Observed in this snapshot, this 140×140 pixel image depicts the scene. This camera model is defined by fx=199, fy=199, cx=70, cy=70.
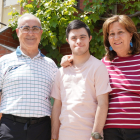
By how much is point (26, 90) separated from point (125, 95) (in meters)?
0.97

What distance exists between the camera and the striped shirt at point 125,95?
1.75 m

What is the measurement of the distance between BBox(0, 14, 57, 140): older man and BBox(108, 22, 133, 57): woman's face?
0.79 meters

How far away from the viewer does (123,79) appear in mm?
1882

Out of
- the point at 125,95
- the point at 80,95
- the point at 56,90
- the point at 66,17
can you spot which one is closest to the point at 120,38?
the point at 125,95

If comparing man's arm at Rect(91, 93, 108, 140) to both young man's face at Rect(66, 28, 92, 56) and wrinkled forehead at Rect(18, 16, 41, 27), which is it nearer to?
young man's face at Rect(66, 28, 92, 56)

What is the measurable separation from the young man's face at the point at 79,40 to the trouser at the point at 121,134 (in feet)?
2.52

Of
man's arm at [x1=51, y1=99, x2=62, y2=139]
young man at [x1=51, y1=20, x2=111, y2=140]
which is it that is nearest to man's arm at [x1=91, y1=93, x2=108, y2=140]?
young man at [x1=51, y1=20, x2=111, y2=140]

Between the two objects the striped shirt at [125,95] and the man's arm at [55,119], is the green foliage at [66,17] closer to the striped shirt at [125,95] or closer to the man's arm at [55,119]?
the striped shirt at [125,95]

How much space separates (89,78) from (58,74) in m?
0.38

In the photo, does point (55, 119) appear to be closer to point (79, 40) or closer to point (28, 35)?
point (79, 40)

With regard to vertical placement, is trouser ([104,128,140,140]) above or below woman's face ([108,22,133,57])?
below

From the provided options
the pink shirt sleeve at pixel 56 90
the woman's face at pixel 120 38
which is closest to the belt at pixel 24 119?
the pink shirt sleeve at pixel 56 90

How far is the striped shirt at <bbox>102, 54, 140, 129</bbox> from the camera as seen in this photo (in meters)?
1.75

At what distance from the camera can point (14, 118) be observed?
1.94m
